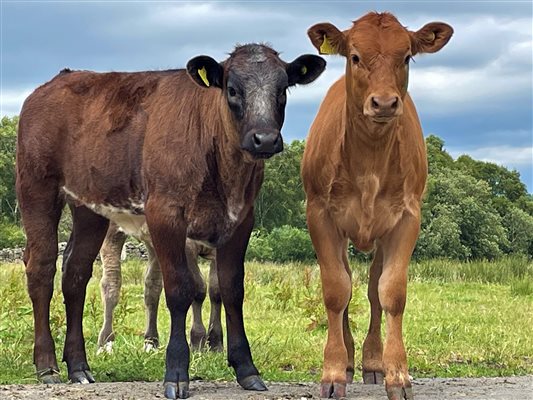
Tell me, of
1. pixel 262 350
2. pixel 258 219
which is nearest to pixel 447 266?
pixel 262 350

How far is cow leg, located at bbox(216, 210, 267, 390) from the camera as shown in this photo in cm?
798

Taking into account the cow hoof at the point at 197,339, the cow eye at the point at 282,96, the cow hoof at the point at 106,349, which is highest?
the cow eye at the point at 282,96

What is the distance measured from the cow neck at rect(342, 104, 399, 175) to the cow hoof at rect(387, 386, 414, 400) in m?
1.60

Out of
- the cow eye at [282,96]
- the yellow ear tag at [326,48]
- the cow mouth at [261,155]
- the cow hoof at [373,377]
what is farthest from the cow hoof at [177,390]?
the yellow ear tag at [326,48]

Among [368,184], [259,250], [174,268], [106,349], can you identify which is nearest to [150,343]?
[106,349]

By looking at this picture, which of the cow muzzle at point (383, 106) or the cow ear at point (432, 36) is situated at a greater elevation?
the cow ear at point (432, 36)

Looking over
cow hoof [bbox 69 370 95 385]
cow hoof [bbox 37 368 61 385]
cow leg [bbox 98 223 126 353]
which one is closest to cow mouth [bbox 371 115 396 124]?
cow hoof [bbox 69 370 95 385]

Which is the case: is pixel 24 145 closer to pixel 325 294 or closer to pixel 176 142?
pixel 176 142

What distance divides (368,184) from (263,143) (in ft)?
3.09

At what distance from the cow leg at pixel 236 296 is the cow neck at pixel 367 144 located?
1.00 metres

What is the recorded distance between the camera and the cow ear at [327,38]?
24.6ft

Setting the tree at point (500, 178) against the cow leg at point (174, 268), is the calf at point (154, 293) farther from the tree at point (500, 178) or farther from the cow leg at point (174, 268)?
the tree at point (500, 178)

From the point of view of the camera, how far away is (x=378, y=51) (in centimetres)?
709

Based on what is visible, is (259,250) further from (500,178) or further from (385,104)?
(385,104)
